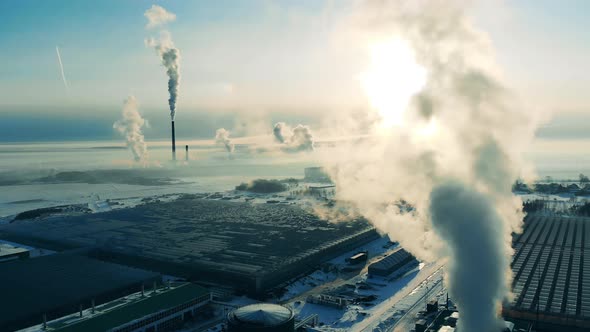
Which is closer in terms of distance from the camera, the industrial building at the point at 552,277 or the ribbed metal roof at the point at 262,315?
the ribbed metal roof at the point at 262,315

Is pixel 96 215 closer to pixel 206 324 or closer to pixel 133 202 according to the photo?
pixel 133 202

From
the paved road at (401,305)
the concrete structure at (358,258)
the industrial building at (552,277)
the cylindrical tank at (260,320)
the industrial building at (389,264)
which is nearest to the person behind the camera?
the cylindrical tank at (260,320)

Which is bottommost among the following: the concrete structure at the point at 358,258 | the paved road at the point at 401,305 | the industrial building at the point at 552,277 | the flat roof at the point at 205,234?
the paved road at the point at 401,305

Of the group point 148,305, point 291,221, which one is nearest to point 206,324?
point 148,305

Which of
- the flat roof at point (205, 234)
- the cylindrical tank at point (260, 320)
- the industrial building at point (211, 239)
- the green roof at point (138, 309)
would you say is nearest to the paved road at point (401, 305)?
the cylindrical tank at point (260, 320)

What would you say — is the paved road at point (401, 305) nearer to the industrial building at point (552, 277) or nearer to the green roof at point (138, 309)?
the industrial building at point (552, 277)

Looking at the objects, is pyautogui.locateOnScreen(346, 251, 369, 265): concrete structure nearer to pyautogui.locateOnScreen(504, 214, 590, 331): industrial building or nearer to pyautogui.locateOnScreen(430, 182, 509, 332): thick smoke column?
pyautogui.locateOnScreen(504, 214, 590, 331): industrial building
